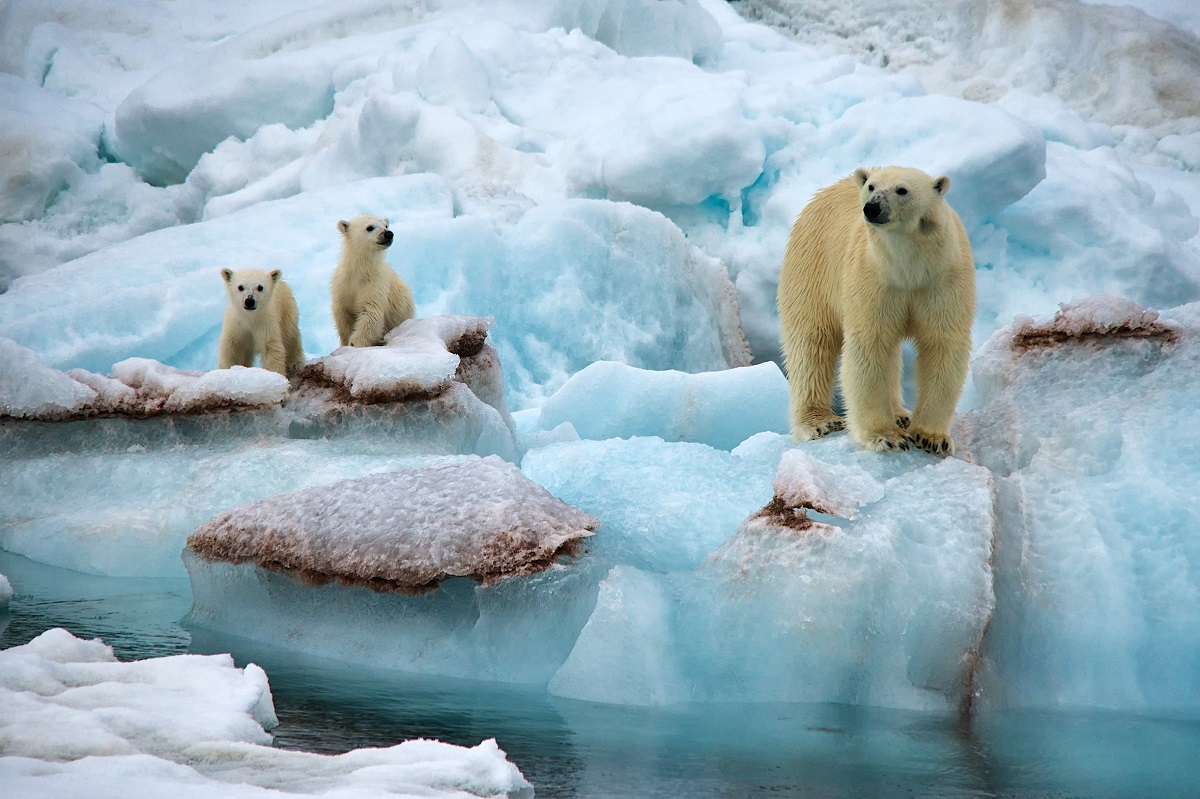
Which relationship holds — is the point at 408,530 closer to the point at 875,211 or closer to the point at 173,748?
Result: the point at 173,748

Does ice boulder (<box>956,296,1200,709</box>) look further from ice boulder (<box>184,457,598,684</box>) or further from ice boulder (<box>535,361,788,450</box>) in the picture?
ice boulder (<box>535,361,788,450</box>)

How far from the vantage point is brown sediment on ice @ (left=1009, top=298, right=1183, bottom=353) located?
12.3 ft

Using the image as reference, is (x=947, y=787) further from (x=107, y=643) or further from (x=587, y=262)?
(x=587, y=262)

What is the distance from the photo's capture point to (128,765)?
180cm

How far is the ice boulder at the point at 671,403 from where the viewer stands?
19.1ft

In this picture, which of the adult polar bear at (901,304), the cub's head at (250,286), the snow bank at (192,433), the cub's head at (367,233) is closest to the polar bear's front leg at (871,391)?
the adult polar bear at (901,304)

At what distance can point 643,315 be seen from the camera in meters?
7.66

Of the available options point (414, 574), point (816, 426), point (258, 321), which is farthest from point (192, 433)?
point (816, 426)

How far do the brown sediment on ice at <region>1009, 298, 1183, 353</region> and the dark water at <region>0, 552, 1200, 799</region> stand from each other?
1451 millimetres

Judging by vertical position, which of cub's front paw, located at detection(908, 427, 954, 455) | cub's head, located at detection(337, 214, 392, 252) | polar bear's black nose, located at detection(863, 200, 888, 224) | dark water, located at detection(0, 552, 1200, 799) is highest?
polar bear's black nose, located at detection(863, 200, 888, 224)

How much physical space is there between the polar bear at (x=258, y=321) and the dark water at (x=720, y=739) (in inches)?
80.0

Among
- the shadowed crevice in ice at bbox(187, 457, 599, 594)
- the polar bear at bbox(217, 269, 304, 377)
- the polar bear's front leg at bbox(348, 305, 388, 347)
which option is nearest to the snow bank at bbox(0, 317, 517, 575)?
the polar bear at bbox(217, 269, 304, 377)

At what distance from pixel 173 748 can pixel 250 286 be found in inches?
126

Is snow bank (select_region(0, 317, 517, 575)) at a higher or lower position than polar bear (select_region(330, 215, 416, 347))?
lower
